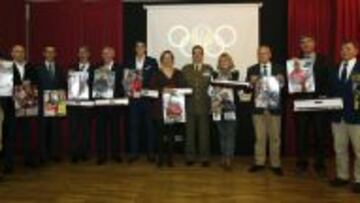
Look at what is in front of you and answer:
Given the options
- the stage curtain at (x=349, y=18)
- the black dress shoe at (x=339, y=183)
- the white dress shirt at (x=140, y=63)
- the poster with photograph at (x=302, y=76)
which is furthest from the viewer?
the stage curtain at (x=349, y=18)

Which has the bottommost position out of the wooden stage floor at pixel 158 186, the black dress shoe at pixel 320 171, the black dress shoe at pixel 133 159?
the wooden stage floor at pixel 158 186

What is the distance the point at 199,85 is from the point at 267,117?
963 millimetres

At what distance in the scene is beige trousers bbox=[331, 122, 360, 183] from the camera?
6.16 m

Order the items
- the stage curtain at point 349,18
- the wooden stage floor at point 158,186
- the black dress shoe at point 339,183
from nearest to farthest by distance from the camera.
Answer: the wooden stage floor at point 158,186
the black dress shoe at point 339,183
the stage curtain at point 349,18

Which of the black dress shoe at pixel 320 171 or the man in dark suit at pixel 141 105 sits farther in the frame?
the man in dark suit at pixel 141 105

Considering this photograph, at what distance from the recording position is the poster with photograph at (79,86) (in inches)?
306

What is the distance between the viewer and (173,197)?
19.6ft

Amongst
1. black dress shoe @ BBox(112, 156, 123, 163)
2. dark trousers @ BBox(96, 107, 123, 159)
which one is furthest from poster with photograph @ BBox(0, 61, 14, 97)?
black dress shoe @ BBox(112, 156, 123, 163)

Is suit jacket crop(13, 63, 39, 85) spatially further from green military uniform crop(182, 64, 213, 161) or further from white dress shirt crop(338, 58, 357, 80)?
white dress shirt crop(338, 58, 357, 80)

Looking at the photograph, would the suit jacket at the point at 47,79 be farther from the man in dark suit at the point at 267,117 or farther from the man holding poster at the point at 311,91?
the man holding poster at the point at 311,91

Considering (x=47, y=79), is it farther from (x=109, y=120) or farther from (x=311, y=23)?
(x=311, y=23)

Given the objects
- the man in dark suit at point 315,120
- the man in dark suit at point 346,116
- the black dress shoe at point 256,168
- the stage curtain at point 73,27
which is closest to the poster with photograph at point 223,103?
the black dress shoe at point 256,168

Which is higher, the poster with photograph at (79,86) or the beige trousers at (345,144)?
the poster with photograph at (79,86)

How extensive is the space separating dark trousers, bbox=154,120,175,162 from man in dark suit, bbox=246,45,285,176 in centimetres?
109
